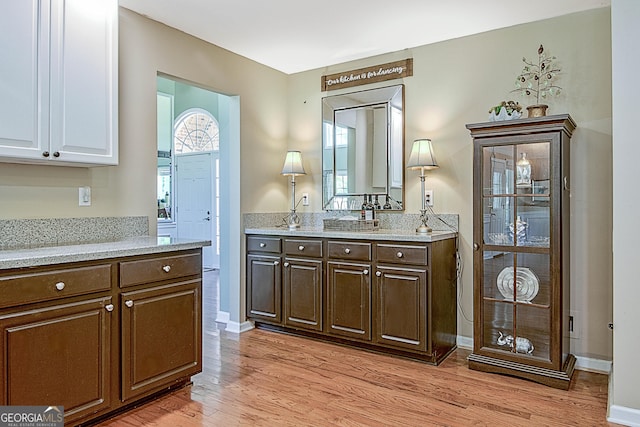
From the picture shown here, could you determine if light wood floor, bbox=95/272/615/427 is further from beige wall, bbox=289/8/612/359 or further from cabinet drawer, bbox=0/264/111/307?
cabinet drawer, bbox=0/264/111/307

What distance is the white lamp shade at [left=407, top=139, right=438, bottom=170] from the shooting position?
342 cm

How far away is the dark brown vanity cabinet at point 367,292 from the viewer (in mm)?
3100

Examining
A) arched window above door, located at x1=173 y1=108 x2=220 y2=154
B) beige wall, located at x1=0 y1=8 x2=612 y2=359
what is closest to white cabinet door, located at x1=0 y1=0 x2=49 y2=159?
beige wall, located at x1=0 y1=8 x2=612 y2=359

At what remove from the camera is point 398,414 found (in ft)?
7.78

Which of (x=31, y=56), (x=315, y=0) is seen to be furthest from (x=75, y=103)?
(x=315, y=0)

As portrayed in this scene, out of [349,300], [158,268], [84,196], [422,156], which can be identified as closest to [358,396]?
[349,300]

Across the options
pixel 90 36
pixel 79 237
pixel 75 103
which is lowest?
pixel 79 237

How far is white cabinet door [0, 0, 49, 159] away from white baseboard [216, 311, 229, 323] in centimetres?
240

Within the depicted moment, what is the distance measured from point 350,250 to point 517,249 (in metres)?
1.19

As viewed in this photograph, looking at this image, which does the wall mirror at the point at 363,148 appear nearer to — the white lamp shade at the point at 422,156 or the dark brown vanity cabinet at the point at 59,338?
the white lamp shade at the point at 422,156

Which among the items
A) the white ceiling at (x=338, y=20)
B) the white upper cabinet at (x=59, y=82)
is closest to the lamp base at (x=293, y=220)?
the white ceiling at (x=338, y=20)

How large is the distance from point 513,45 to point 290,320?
2.83m

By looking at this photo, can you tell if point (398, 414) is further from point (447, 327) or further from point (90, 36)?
point (90, 36)

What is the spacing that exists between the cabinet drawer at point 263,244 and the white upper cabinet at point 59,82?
1552 mm
